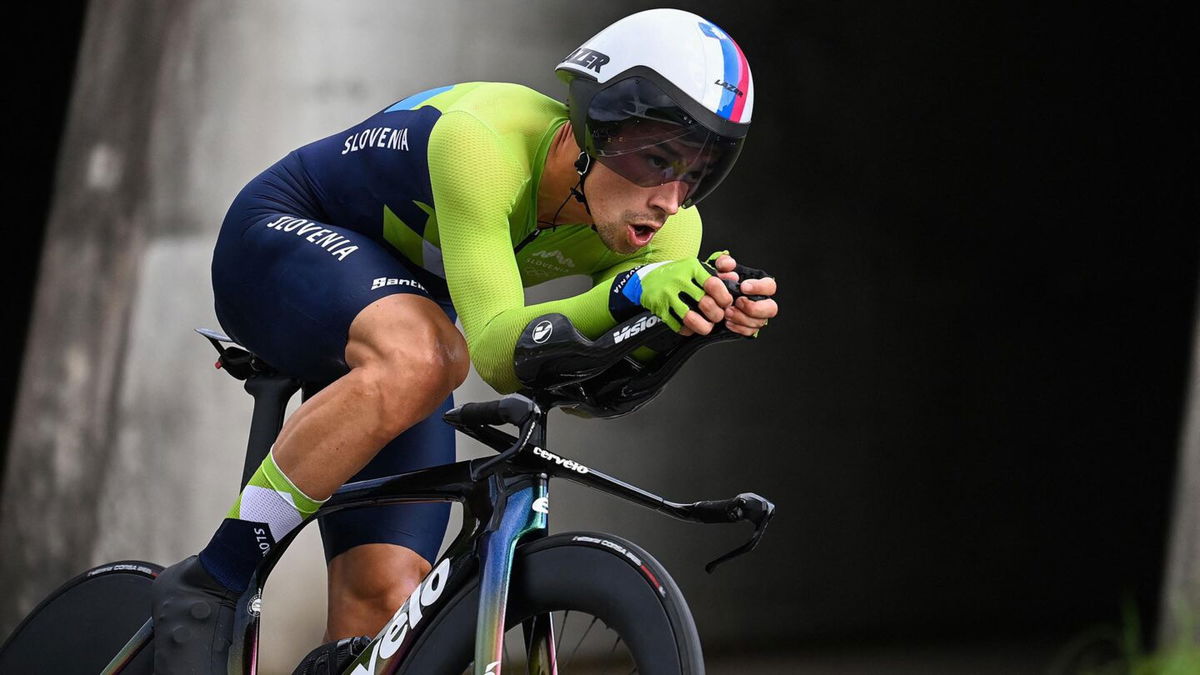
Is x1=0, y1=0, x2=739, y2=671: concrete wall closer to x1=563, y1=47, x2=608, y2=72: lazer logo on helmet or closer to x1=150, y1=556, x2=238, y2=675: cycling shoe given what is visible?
x1=150, y1=556, x2=238, y2=675: cycling shoe

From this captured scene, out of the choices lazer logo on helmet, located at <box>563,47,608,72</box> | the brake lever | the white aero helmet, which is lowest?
the brake lever

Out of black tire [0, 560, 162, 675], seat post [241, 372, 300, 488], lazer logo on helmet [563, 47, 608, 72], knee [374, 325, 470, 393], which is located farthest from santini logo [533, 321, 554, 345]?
black tire [0, 560, 162, 675]

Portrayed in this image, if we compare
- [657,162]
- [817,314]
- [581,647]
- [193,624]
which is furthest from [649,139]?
[817,314]

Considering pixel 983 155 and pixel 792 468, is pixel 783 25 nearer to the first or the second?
pixel 983 155

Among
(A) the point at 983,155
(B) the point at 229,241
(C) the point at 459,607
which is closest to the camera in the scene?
(C) the point at 459,607

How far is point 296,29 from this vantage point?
425cm

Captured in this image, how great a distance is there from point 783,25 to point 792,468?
5.71 feet

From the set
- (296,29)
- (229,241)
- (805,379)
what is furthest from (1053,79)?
(229,241)

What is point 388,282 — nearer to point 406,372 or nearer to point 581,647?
point 406,372

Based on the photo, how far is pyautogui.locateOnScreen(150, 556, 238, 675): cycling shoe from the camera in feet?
6.50

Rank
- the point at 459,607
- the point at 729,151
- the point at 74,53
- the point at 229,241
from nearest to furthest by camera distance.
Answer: the point at 459,607, the point at 729,151, the point at 229,241, the point at 74,53

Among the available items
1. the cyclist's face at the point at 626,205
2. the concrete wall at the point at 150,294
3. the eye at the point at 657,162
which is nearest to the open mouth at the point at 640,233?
the cyclist's face at the point at 626,205

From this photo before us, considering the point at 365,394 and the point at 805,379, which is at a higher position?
the point at 805,379

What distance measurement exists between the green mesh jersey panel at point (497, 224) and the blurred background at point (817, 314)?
2.28 meters
